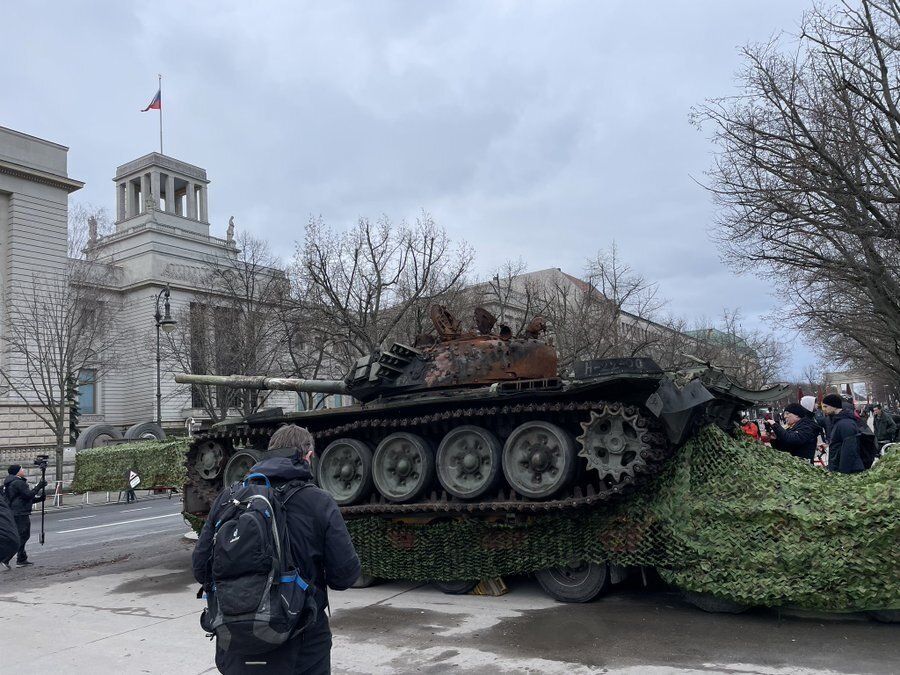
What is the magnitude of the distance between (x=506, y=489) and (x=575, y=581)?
1.26m

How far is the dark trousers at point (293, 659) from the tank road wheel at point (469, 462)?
4.88 metres

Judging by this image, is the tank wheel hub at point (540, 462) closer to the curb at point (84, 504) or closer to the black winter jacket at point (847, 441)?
the black winter jacket at point (847, 441)

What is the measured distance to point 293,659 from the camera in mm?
3635

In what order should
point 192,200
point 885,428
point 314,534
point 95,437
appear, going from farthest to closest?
point 192,200, point 95,437, point 885,428, point 314,534

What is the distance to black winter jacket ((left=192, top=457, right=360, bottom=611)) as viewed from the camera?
3.83 meters

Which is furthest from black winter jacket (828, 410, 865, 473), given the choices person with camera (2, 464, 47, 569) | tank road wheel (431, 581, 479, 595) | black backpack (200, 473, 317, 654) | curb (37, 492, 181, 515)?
curb (37, 492, 181, 515)

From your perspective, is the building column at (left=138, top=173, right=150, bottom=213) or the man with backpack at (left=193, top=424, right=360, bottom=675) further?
the building column at (left=138, top=173, right=150, bottom=213)

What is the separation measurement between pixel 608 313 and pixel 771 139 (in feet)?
50.9

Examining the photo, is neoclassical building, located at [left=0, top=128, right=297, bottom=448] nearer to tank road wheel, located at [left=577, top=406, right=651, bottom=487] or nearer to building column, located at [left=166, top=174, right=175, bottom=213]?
building column, located at [left=166, top=174, right=175, bottom=213]

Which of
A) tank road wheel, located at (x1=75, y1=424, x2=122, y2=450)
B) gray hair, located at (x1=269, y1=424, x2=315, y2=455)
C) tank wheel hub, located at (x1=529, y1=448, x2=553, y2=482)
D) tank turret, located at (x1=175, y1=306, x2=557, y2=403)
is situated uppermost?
tank road wheel, located at (x1=75, y1=424, x2=122, y2=450)

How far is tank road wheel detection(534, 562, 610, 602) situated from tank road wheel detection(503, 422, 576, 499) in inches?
34.4

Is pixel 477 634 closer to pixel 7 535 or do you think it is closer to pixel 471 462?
pixel 471 462

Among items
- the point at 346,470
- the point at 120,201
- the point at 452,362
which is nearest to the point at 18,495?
the point at 346,470

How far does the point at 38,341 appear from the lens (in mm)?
28266
